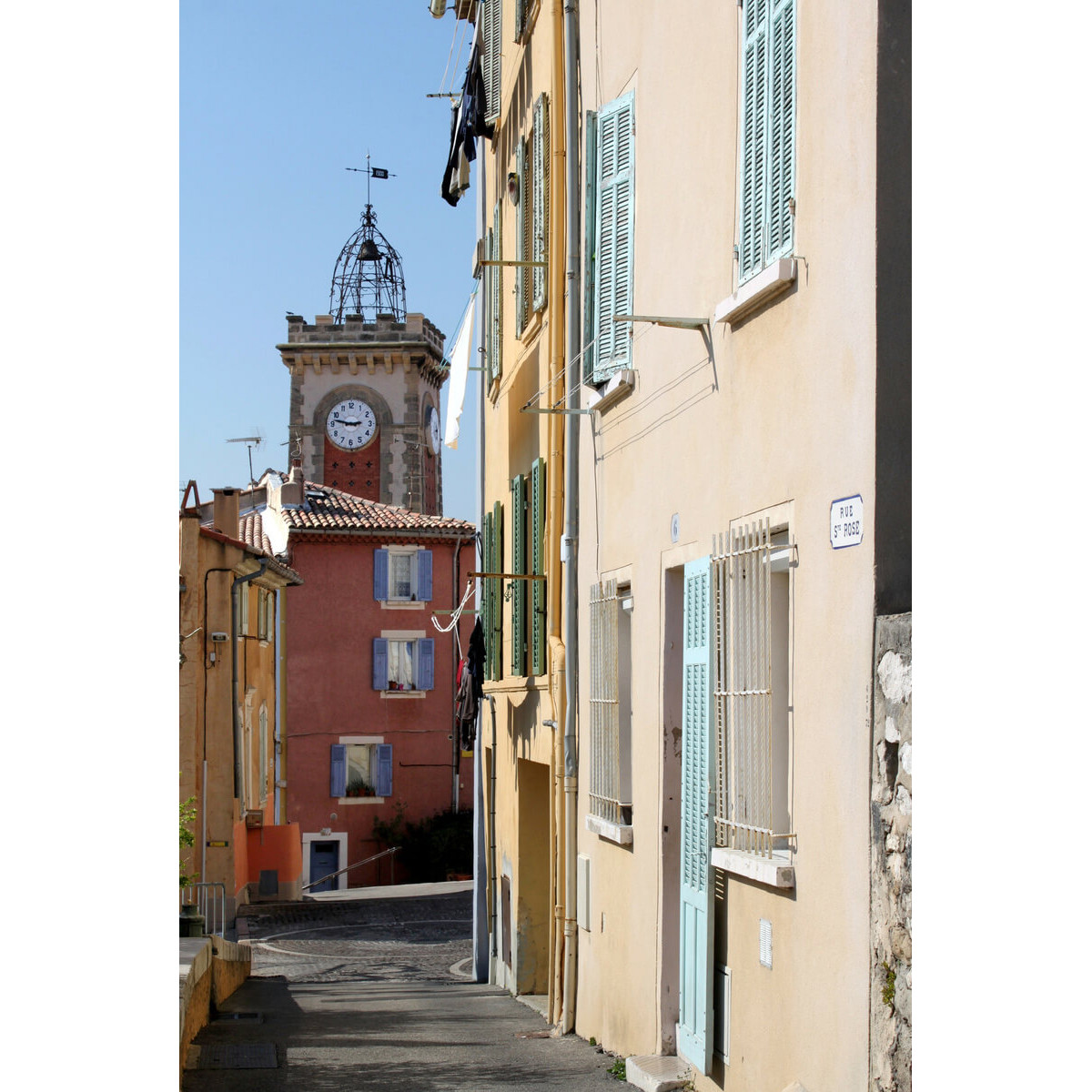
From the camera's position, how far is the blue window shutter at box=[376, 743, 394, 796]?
41.4m

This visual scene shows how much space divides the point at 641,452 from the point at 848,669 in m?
3.93

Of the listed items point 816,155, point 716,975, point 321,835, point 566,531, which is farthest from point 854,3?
point 321,835

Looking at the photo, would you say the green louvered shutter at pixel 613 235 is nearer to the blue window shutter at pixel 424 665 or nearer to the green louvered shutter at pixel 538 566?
the green louvered shutter at pixel 538 566

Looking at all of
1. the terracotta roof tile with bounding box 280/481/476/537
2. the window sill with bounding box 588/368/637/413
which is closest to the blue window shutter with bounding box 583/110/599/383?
the window sill with bounding box 588/368/637/413

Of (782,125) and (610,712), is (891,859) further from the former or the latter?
(610,712)

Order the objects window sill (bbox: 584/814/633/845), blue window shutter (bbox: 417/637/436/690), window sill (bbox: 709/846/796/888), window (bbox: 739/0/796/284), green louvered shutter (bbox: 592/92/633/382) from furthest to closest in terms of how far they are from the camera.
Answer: blue window shutter (bbox: 417/637/436/690)
green louvered shutter (bbox: 592/92/633/382)
window sill (bbox: 584/814/633/845)
window (bbox: 739/0/796/284)
window sill (bbox: 709/846/796/888)

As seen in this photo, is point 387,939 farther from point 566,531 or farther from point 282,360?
point 282,360

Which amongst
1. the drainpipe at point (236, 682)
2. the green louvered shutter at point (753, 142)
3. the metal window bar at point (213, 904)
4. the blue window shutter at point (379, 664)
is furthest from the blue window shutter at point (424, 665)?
the green louvered shutter at point (753, 142)

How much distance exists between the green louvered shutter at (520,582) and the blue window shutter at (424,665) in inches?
1074

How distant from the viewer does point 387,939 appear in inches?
1028

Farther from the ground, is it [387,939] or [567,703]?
[567,703]

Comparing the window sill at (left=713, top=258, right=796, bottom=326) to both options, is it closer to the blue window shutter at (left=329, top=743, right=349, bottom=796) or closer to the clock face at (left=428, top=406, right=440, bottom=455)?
the blue window shutter at (left=329, top=743, right=349, bottom=796)

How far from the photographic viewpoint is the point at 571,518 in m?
11.7

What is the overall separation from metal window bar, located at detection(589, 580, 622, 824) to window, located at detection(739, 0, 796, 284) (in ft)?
11.6
